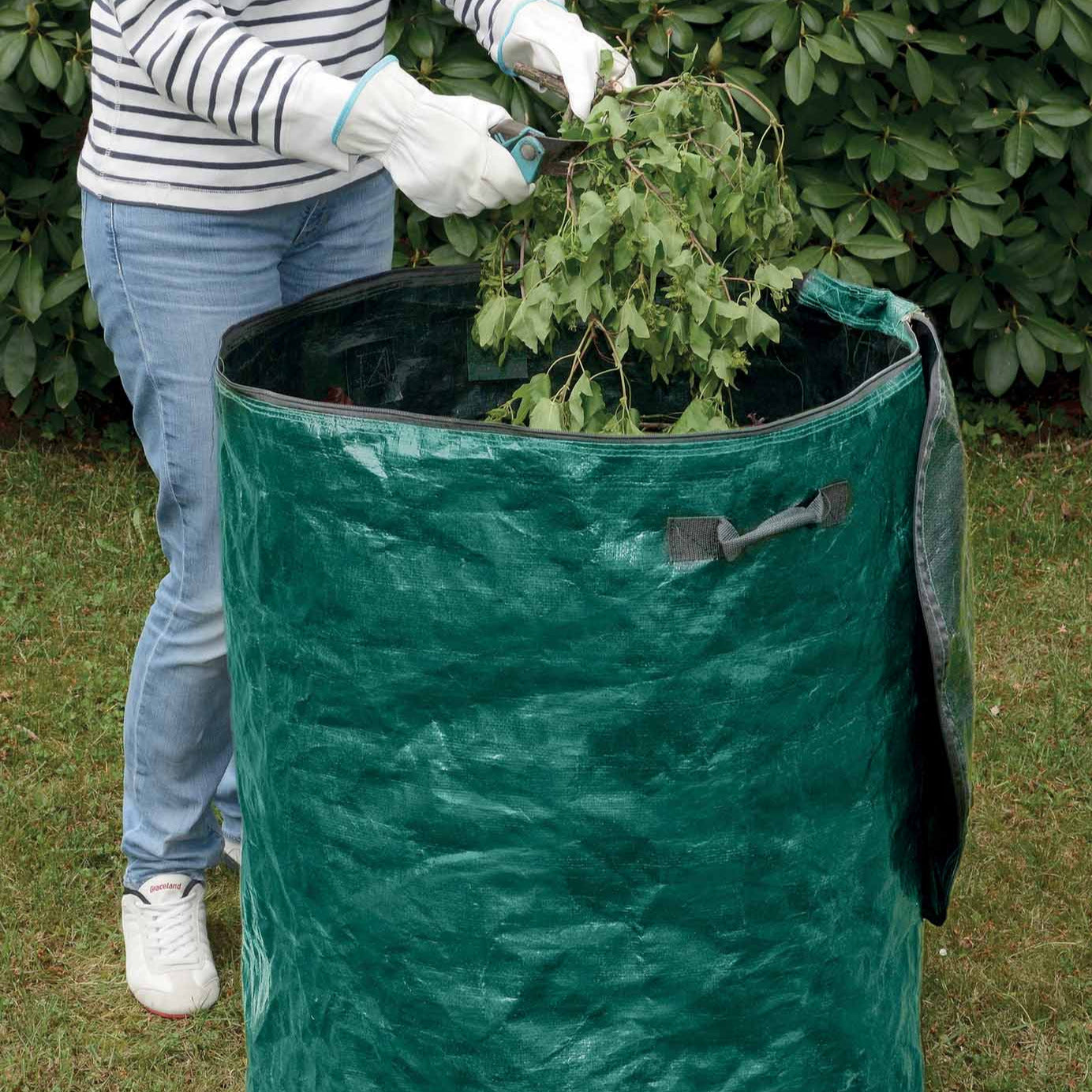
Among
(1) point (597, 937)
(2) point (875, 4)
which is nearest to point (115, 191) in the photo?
(1) point (597, 937)

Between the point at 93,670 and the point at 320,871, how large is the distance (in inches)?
74.8

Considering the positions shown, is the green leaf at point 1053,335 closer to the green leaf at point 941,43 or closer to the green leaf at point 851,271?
the green leaf at point 851,271

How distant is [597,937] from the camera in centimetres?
151

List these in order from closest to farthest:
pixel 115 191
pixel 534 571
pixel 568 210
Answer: pixel 534 571 < pixel 568 210 < pixel 115 191

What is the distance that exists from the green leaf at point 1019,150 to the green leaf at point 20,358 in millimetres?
2592

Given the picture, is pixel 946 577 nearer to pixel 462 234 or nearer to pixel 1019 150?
pixel 462 234

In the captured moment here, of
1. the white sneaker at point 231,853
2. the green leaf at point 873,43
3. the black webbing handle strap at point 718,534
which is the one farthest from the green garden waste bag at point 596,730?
the green leaf at point 873,43

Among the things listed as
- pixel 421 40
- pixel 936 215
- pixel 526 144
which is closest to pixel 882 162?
pixel 936 215

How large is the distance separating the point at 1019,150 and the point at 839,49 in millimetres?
580

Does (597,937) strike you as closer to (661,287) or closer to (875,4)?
(661,287)

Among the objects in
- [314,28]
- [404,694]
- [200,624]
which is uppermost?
[314,28]

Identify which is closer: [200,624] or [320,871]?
[320,871]

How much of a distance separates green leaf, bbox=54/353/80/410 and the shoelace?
202 cm

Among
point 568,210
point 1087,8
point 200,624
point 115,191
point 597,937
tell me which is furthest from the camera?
point 1087,8
